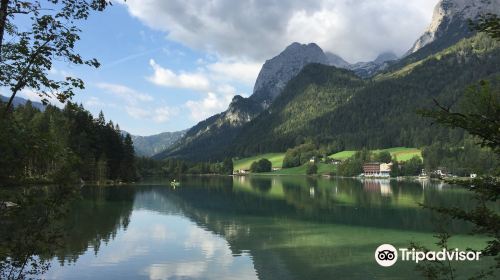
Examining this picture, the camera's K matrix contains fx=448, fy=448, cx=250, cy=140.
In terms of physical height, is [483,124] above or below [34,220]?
above

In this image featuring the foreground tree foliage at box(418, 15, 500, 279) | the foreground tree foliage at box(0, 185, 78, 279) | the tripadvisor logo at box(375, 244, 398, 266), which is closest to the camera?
the foreground tree foliage at box(418, 15, 500, 279)

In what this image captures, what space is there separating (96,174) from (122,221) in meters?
92.6

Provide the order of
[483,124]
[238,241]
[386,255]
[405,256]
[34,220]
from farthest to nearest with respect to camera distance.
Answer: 1. [238,241]
2. [386,255]
3. [405,256]
4. [34,220]
5. [483,124]

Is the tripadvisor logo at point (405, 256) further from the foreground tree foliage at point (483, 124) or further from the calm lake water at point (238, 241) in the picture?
the foreground tree foliage at point (483, 124)

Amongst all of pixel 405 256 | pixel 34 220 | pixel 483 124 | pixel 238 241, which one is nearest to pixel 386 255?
pixel 405 256

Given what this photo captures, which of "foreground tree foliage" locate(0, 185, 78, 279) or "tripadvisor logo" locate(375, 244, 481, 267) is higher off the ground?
"foreground tree foliage" locate(0, 185, 78, 279)

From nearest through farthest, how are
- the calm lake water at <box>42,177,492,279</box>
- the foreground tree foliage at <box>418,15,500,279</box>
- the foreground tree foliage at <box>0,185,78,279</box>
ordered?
the foreground tree foliage at <box>418,15,500,279</box> < the foreground tree foliage at <box>0,185,78,279</box> < the calm lake water at <box>42,177,492,279</box>

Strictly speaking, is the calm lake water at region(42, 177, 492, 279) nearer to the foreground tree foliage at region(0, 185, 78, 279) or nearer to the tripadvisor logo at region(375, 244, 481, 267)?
the tripadvisor logo at region(375, 244, 481, 267)

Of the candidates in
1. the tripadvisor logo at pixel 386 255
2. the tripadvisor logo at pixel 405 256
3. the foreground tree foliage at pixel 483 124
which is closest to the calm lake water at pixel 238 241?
the tripadvisor logo at pixel 386 255

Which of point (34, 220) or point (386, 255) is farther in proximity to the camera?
point (386, 255)

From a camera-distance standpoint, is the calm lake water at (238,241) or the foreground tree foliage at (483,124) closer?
the foreground tree foliage at (483,124)

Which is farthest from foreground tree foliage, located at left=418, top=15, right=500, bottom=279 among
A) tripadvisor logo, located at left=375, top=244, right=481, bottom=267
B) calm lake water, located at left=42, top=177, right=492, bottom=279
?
tripadvisor logo, located at left=375, top=244, right=481, bottom=267

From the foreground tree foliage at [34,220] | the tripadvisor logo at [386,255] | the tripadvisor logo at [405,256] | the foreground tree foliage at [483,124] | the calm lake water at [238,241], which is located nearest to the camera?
the foreground tree foliage at [483,124]

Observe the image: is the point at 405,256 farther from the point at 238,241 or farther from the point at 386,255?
the point at 238,241
